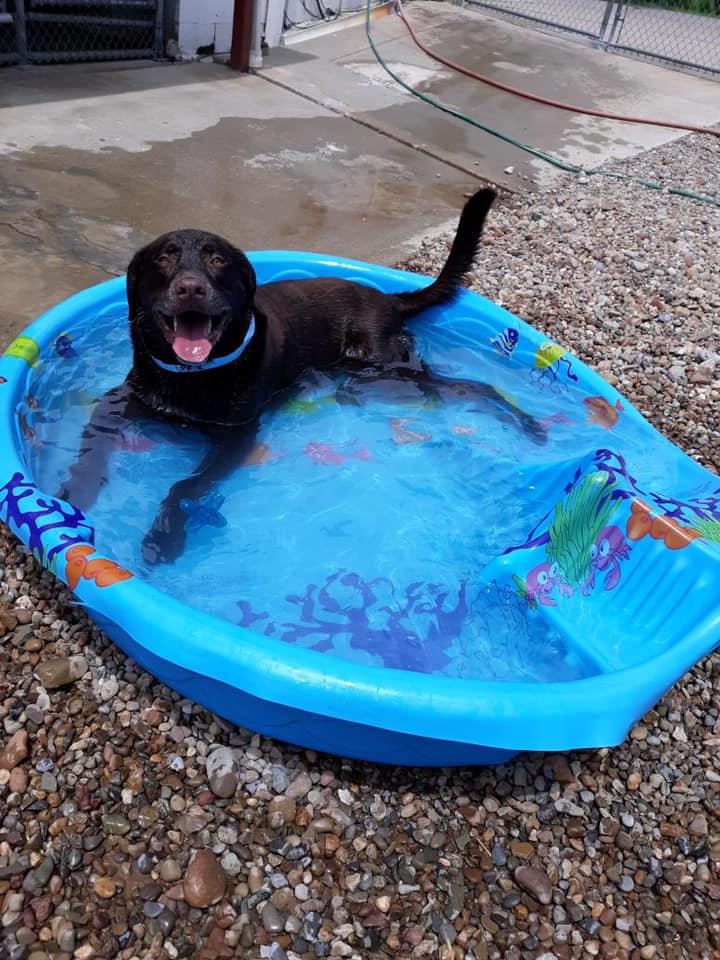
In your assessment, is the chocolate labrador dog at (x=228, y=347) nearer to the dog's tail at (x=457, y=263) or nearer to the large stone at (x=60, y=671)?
the dog's tail at (x=457, y=263)

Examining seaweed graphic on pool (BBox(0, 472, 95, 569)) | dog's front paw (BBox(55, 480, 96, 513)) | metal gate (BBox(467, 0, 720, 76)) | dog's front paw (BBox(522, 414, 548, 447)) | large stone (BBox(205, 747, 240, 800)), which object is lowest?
large stone (BBox(205, 747, 240, 800))

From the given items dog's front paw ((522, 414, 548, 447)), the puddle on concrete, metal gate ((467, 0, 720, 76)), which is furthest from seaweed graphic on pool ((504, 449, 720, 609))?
metal gate ((467, 0, 720, 76))

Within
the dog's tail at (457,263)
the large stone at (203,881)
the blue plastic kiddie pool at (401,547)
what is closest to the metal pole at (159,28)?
the blue plastic kiddie pool at (401,547)

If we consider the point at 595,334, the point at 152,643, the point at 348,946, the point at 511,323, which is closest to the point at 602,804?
the point at 348,946

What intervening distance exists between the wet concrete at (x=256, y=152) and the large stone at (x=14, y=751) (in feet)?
6.51

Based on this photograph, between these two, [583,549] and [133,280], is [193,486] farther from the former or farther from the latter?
[583,549]

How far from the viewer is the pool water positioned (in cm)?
270

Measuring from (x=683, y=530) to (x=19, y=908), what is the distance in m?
2.12

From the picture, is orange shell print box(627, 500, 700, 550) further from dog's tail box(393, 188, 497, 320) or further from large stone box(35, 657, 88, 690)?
large stone box(35, 657, 88, 690)

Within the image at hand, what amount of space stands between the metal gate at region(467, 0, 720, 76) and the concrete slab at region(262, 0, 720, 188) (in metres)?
0.35

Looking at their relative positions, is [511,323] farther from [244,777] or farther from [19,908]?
[19,908]

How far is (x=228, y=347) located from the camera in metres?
2.96

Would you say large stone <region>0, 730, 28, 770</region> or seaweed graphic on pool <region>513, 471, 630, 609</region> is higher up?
seaweed graphic on pool <region>513, 471, 630, 609</region>

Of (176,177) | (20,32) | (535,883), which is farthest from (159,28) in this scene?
(535,883)
